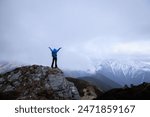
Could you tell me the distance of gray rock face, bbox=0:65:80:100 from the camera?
40094mm

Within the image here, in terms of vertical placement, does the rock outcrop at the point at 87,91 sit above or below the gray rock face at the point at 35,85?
below

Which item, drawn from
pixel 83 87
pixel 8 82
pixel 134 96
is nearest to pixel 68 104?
pixel 134 96

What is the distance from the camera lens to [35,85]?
4153 centimetres

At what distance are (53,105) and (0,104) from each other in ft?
14.0

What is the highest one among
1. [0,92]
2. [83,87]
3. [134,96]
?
[134,96]

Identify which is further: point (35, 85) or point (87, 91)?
point (87, 91)

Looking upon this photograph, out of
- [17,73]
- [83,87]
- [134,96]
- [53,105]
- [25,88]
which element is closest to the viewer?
[53,105]

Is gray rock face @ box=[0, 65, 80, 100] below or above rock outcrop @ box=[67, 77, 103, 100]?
above

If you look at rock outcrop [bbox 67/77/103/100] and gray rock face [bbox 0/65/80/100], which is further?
rock outcrop [bbox 67/77/103/100]

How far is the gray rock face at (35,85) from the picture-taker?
1578 inches

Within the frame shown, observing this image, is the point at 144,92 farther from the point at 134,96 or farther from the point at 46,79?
the point at 46,79

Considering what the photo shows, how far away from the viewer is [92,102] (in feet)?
67.3

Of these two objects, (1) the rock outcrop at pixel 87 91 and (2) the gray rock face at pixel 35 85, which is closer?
(2) the gray rock face at pixel 35 85

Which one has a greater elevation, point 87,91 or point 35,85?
point 35,85
